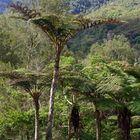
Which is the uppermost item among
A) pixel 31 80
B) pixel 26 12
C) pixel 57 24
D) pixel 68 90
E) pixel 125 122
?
pixel 26 12

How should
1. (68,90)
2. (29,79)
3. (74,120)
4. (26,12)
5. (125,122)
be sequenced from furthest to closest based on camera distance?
(68,90)
(74,120)
(125,122)
(29,79)
(26,12)

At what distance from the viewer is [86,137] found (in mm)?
26391

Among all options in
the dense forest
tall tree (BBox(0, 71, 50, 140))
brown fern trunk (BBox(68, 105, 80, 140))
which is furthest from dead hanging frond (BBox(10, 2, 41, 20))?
brown fern trunk (BBox(68, 105, 80, 140))

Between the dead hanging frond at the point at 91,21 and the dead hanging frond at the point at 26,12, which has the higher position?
the dead hanging frond at the point at 26,12

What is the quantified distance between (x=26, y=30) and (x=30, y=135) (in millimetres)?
18501

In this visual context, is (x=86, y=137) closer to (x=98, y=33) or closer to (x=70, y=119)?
(x=70, y=119)

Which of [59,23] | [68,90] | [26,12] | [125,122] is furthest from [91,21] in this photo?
[125,122]

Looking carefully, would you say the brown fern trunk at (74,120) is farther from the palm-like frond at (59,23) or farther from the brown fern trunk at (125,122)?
the palm-like frond at (59,23)

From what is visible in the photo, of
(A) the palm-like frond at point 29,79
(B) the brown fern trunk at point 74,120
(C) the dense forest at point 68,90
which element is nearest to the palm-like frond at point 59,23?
(C) the dense forest at point 68,90

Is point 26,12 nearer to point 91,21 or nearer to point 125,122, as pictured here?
point 91,21

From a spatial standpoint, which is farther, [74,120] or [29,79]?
[74,120]

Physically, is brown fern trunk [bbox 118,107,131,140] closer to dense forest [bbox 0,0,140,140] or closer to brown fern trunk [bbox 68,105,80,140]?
dense forest [bbox 0,0,140,140]

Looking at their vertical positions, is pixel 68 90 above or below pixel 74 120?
above

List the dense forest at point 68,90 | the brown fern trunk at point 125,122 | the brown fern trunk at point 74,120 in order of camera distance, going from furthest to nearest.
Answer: the brown fern trunk at point 74,120, the brown fern trunk at point 125,122, the dense forest at point 68,90
